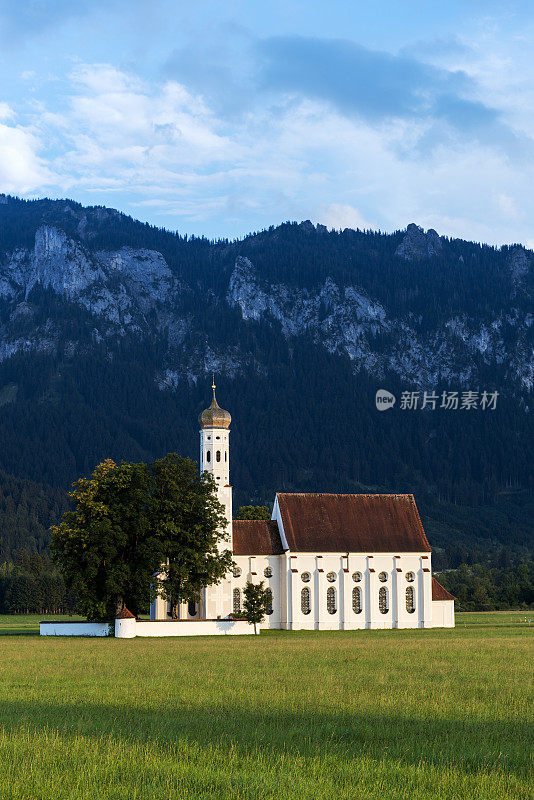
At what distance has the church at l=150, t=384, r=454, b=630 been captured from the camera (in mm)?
97438

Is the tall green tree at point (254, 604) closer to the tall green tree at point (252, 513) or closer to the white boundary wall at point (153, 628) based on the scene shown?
the white boundary wall at point (153, 628)

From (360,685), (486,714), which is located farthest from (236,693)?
(486,714)

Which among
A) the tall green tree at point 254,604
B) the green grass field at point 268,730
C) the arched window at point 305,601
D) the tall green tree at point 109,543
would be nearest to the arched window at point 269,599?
the tall green tree at point 254,604

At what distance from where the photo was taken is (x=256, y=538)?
98.9 m

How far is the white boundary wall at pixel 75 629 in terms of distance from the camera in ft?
268

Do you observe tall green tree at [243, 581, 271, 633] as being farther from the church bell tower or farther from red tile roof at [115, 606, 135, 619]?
red tile roof at [115, 606, 135, 619]

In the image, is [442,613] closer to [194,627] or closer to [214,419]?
[194,627]

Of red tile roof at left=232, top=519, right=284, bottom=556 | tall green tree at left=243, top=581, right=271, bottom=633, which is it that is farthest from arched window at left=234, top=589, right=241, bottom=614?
tall green tree at left=243, top=581, right=271, bottom=633

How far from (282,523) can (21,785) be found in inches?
3202

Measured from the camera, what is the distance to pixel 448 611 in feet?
329

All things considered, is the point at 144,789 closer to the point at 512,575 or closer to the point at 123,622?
the point at 123,622

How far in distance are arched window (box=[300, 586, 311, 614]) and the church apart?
94mm

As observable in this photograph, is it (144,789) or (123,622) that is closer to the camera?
(144,789)

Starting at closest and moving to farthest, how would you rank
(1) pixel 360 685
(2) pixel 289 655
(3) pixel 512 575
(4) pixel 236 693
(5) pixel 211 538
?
1. (4) pixel 236 693
2. (1) pixel 360 685
3. (2) pixel 289 655
4. (5) pixel 211 538
5. (3) pixel 512 575
